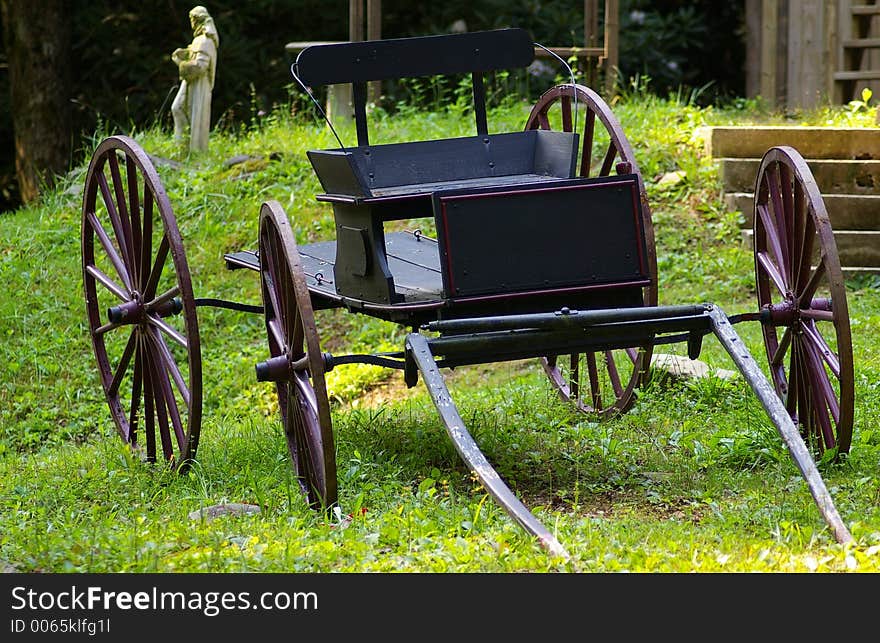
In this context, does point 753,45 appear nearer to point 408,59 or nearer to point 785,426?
point 408,59

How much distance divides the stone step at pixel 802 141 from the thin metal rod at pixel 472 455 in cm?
533

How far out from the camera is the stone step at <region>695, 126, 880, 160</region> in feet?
28.5

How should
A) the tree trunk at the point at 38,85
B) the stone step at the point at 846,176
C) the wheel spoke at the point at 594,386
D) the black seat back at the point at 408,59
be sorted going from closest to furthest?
the black seat back at the point at 408,59, the wheel spoke at the point at 594,386, the stone step at the point at 846,176, the tree trunk at the point at 38,85

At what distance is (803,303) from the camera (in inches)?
189

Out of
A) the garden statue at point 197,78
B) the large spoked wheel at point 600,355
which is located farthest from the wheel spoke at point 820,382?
the garden statue at point 197,78

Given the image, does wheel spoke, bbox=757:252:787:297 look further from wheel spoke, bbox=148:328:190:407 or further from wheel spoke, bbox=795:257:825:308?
wheel spoke, bbox=148:328:190:407

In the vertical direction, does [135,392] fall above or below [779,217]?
below

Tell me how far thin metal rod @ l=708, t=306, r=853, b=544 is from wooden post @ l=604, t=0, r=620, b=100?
22.2 feet

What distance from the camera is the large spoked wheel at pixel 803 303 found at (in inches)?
173

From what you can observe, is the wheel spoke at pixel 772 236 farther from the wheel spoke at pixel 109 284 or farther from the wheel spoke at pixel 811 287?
the wheel spoke at pixel 109 284

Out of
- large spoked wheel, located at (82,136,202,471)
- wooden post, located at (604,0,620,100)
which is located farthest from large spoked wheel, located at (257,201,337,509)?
wooden post, located at (604,0,620,100)

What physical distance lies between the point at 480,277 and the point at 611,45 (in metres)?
6.91

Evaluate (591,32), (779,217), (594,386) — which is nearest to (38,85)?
(591,32)
